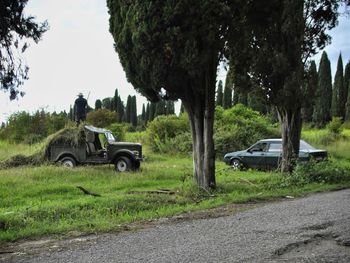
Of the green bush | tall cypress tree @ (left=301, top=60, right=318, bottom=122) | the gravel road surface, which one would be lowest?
the gravel road surface

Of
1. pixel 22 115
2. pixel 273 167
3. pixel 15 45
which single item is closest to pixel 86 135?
pixel 273 167

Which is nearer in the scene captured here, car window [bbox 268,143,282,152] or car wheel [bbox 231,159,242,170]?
car window [bbox 268,143,282,152]

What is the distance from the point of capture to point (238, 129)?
3198cm

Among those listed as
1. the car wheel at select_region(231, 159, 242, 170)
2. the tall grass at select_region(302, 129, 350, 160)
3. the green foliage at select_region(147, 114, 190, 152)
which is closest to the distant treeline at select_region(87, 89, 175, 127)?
the green foliage at select_region(147, 114, 190, 152)

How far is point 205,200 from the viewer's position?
12.1 m

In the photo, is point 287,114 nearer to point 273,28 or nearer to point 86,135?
point 273,28

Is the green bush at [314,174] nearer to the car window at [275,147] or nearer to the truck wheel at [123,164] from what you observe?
the car window at [275,147]

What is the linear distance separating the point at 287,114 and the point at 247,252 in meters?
11.7

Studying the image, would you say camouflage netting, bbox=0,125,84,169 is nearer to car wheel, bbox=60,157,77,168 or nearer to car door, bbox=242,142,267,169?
car wheel, bbox=60,157,77,168

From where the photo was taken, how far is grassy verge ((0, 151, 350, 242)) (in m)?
9.02

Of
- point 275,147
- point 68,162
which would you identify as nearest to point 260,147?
point 275,147

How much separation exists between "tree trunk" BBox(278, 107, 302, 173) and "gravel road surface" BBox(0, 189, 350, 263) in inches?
322

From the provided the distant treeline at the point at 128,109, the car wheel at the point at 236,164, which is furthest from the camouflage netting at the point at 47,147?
the distant treeline at the point at 128,109

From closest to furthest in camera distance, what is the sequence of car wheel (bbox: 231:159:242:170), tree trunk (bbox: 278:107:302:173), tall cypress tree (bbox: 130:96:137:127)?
tree trunk (bbox: 278:107:302:173) < car wheel (bbox: 231:159:242:170) < tall cypress tree (bbox: 130:96:137:127)
